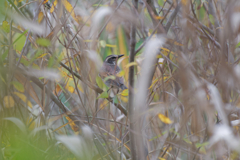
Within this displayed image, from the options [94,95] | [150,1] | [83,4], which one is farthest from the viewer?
[83,4]

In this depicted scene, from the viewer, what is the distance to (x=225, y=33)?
0.71 metres

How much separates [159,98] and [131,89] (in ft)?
2.52

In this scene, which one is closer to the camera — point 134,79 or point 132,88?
point 132,88

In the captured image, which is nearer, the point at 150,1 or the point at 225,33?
the point at 225,33

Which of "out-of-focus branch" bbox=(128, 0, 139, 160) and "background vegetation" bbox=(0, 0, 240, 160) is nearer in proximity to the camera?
"background vegetation" bbox=(0, 0, 240, 160)

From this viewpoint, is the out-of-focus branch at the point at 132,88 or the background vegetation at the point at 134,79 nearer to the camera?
the background vegetation at the point at 134,79

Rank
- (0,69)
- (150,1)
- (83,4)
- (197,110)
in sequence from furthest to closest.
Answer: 1. (83,4)
2. (150,1)
3. (0,69)
4. (197,110)

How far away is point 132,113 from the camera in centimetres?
92

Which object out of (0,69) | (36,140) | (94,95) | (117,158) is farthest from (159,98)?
(0,69)

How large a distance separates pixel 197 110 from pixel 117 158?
2.27 ft

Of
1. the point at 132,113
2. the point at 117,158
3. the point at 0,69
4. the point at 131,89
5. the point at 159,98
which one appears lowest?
the point at 117,158

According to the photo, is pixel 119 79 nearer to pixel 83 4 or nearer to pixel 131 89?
pixel 83 4

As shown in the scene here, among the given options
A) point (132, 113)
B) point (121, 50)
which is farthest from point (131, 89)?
point (121, 50)

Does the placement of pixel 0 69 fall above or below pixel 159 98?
above
